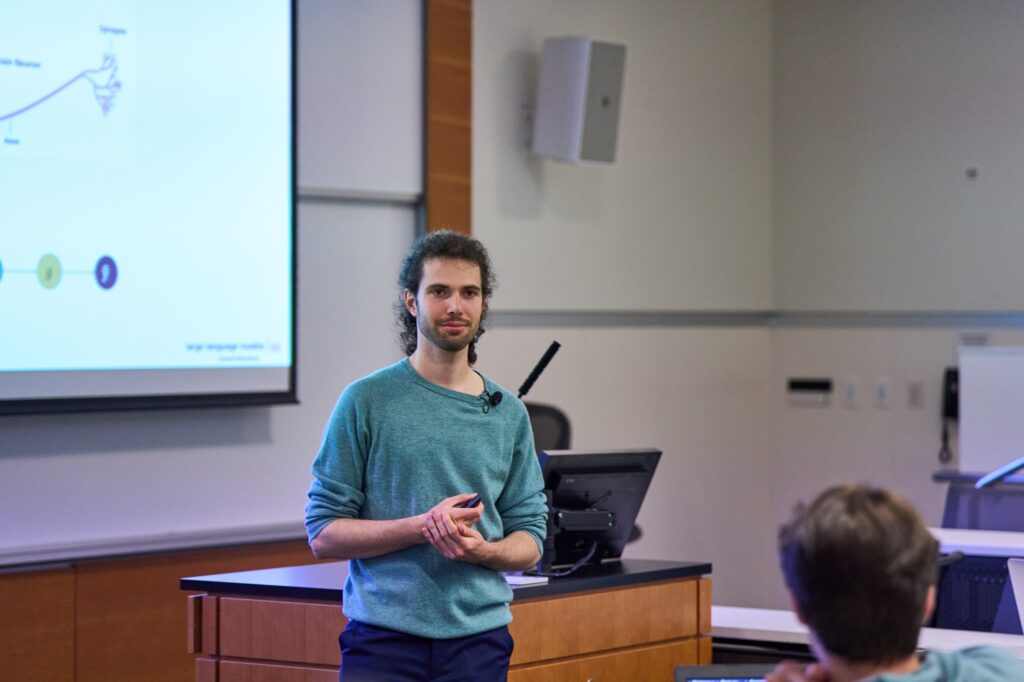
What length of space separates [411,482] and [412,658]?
0.32 m

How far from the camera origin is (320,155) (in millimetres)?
4785

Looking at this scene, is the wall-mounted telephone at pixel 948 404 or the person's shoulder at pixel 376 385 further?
the wall-mounted telephone at pixel 948 404

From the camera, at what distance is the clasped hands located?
2316mm

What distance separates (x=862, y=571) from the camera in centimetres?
130

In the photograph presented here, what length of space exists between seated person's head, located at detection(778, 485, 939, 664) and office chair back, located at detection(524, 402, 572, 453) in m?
3.57

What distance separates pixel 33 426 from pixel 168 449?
18.6 inches

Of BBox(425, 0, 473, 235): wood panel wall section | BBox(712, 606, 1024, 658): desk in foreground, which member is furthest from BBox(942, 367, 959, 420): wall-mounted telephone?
BBox(712, 606, 1024, 658): desk in foreground

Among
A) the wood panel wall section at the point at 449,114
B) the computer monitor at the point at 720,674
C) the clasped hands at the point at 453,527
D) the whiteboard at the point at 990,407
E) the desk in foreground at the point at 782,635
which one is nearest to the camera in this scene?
the clasped hands at the point at 453,527

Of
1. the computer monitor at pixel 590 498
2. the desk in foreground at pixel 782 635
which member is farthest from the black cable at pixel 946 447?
the computer monitor at pixel 590 498

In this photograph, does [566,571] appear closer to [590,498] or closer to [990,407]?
[590,498]

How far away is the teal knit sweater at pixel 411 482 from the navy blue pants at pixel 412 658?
0.02m

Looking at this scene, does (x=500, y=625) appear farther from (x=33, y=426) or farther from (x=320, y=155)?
(x=320, y=155)

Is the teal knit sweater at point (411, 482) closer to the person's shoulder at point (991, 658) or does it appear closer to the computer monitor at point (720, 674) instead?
the computer monitor at point (720, 674)

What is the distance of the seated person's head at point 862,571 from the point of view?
1300 millimetres
